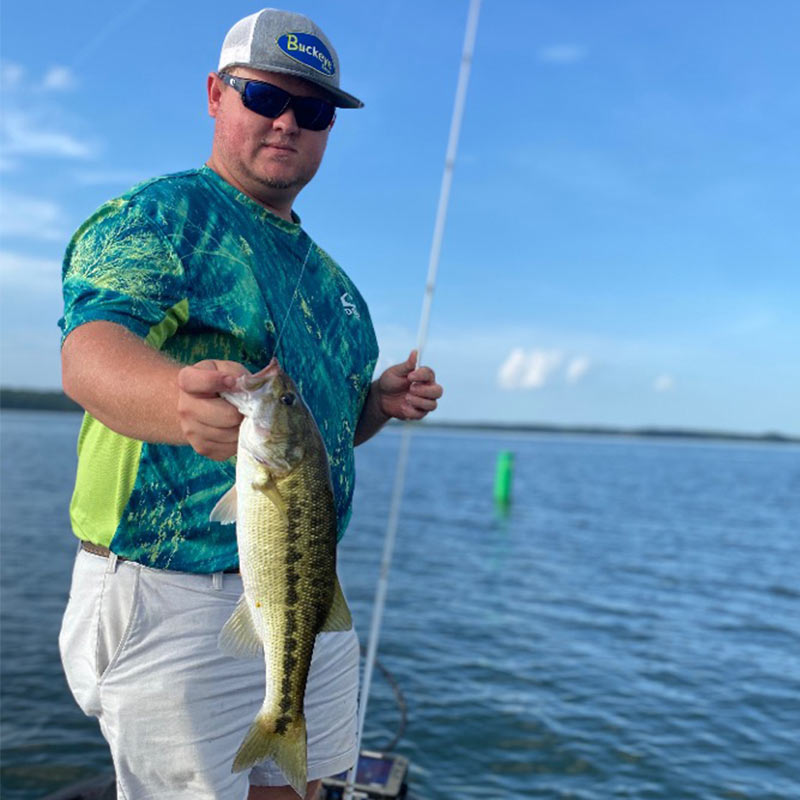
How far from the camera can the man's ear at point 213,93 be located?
3.05 metres

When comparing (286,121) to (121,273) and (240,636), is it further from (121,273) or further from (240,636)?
(240,636)

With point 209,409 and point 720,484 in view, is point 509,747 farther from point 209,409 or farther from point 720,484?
point 720,484

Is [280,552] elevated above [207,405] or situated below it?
below

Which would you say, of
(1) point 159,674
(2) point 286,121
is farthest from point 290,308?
(1) point 159,674

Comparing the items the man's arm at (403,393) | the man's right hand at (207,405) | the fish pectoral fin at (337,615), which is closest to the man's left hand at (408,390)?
the man's arm at (403,393)

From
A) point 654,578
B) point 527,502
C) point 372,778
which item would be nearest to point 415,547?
point 654,578

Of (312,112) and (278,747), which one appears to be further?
(312,112)

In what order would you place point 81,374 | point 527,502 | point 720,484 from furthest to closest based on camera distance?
point 720,484 < point 527,502 < point 81,374

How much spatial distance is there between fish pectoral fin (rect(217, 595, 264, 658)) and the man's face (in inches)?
58.1

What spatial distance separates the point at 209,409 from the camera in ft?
6.30

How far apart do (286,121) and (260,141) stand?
117 millimetres

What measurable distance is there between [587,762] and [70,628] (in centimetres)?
A: 843

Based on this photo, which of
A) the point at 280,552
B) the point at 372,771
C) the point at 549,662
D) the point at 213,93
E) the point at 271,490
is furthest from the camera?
the point at 549,662

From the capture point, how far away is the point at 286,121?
2.93 m
